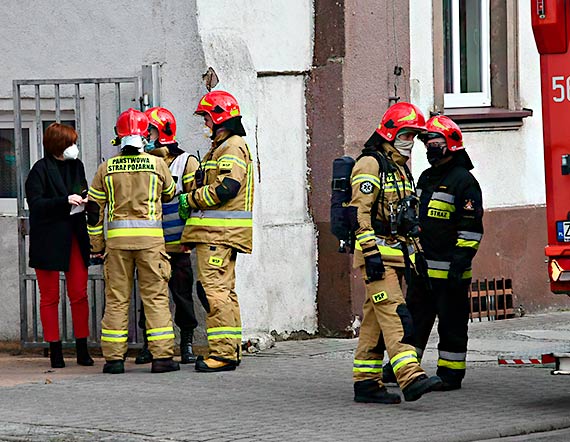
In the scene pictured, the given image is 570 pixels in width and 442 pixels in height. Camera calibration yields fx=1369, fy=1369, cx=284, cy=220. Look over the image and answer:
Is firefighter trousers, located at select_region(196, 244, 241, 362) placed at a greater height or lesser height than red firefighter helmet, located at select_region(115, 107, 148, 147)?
lesser

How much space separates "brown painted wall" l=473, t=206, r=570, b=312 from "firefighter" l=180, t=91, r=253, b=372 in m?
3.91

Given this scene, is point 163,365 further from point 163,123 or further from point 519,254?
Result: point 519,254

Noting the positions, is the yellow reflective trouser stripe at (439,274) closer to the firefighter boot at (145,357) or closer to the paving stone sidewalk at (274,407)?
the paving stone sidewalk at (274,407)

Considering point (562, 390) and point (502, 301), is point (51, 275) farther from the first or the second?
point (502, 301)

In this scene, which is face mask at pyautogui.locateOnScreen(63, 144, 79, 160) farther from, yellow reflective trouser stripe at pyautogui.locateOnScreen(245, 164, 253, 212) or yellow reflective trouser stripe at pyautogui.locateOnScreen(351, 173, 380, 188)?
yellow reflective trouser stripe at pyautogui.locateOnScreen(351, 173, 380, 188)

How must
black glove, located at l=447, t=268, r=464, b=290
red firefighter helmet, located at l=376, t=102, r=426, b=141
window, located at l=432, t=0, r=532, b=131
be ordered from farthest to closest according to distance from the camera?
window, located at l=432, t=0, r=532, b=131, black glove, located at l=447, t=268, r=464, b=290, red firefighter helmet, located at l=376, t=102, r=426, b=141

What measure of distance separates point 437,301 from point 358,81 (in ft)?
10.8

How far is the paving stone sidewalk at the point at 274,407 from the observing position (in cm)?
823

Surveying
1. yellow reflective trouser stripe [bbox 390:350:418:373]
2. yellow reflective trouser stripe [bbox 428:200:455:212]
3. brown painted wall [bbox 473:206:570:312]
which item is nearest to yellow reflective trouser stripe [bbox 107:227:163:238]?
yellow reflective trouser stripe [bbox 428:200:455:212]

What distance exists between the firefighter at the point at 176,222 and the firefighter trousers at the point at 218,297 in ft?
1.28

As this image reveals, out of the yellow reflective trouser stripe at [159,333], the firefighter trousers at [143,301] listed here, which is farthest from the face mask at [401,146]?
the yellow reflective trouser stripe at [159,333]

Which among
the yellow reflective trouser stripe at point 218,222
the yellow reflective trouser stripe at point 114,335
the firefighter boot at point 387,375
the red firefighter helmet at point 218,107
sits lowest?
the firefighter boot at point 387,375

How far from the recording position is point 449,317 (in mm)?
9977

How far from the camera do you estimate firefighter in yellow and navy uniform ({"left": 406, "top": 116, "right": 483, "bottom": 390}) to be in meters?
9.89
